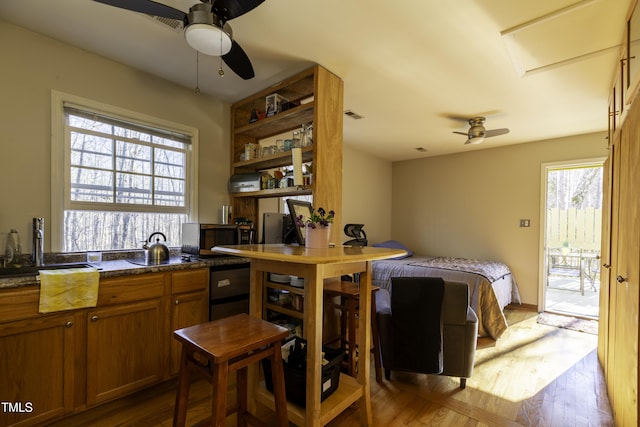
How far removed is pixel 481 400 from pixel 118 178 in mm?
3237

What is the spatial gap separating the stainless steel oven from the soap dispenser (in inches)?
46.9

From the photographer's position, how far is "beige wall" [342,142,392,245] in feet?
16.0

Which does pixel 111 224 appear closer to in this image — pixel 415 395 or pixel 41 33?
pixel 41 33

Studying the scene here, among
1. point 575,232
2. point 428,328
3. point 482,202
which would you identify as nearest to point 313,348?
point 428,328

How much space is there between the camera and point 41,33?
1994 mm

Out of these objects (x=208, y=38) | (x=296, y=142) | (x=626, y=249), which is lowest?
(x=626, y=249)

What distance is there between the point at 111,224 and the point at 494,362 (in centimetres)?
352

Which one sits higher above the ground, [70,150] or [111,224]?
[70,150]

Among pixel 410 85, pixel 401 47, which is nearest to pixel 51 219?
pixel 401 47

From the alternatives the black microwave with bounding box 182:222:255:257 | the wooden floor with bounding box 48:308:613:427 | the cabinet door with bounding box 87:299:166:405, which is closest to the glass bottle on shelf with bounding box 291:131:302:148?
the black microwave with bounding box 182:222:255:257

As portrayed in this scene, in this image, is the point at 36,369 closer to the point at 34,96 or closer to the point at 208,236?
the point at 208,236

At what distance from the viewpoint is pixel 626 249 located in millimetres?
1556

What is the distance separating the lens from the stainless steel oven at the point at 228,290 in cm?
230

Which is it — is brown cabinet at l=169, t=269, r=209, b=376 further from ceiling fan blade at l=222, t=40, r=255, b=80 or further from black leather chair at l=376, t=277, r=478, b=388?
ceiling fan blade at l=222, t=40, r=255, b=80
